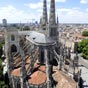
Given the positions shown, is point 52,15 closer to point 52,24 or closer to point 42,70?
point 52,24

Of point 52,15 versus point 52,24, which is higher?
point 52,15

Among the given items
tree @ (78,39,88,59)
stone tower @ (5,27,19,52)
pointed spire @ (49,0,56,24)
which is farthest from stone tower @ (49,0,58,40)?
tree @ (78,39,88,59)

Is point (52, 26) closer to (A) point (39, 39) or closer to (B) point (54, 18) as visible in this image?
(B) point (54, 18)


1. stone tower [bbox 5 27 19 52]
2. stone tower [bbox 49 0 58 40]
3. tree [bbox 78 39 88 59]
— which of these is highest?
stone tower [bbox 49 0 58 40]

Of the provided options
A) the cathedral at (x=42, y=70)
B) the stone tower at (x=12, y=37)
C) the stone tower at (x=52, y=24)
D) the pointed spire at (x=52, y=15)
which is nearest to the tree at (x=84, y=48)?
the stone tower at (x=52, y=24)

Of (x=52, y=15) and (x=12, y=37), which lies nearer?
(x=52, y=15)

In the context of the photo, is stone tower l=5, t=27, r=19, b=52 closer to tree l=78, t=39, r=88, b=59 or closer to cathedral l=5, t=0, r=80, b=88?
cathedral l=5, t=0, r=80, b=88

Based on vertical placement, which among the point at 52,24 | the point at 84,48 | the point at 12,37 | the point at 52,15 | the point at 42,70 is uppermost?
the point at 52,15

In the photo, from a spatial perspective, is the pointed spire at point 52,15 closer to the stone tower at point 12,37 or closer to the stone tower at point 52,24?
the stone tower at point 52,24

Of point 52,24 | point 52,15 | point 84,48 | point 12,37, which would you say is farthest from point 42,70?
point 84,48

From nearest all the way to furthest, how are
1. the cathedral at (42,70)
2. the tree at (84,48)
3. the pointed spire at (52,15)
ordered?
the cathedral at (42,70), the pointed spire at (52,15), the tree at (84,48)

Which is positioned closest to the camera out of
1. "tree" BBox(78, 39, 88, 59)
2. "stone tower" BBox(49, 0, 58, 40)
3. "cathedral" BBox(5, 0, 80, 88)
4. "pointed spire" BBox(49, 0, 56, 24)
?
"cathedral" BBox(5, 0, 80, 88)
